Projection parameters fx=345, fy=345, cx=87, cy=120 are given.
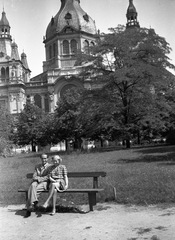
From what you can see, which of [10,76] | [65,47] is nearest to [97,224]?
[65,47]

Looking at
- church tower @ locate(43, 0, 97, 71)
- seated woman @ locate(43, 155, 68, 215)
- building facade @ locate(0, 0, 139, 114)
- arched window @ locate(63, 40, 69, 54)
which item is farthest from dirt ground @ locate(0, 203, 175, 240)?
arched window @ locate(63, 40, 69, 54)

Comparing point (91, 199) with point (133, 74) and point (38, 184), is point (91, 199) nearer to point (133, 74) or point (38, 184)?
point (38, 184)

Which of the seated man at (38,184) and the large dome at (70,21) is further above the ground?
the large dome at (70,21)

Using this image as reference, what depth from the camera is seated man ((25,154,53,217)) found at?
8.44m

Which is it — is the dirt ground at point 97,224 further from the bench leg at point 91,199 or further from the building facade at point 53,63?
the building facade at point 53,63

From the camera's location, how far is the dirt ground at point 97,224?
646cm

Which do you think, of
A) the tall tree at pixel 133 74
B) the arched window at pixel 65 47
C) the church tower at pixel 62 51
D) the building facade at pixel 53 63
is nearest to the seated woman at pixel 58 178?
the tall tree at pixel 133 74

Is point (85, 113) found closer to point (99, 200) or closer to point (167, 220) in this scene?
point (99, 200)

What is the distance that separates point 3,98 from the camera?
77.9 m

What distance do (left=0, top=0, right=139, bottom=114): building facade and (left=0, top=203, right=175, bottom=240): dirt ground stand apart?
66.5m

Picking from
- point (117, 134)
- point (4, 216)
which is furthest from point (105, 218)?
point (117, 134)

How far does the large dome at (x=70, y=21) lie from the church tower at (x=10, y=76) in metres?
9.52

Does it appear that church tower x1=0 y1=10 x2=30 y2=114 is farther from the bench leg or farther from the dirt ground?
the dirt ground

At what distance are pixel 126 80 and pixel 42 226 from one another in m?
21.3
